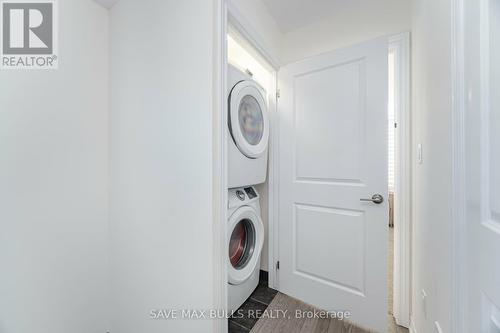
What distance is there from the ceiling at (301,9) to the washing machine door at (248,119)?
2.04 ft

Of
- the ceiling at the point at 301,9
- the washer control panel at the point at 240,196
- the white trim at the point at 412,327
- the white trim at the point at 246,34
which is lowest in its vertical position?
the white trim at the point at 412,327

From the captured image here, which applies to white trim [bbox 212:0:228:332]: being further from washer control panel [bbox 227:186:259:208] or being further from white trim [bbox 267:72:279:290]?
white trim [bbox 267:72:279:290]

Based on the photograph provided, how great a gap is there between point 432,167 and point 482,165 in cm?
43

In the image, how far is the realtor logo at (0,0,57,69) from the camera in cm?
96

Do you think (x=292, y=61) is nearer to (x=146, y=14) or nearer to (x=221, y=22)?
(x=221, y=22)

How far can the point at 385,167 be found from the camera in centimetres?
129

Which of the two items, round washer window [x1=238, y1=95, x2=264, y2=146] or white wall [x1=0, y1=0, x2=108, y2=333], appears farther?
round washer window [x1=238, y1=95, x2=264, y2=146]

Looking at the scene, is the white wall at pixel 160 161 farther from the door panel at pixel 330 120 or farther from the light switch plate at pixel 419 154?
the light switch plate at pixel 419 154

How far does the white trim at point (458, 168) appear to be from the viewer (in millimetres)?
588

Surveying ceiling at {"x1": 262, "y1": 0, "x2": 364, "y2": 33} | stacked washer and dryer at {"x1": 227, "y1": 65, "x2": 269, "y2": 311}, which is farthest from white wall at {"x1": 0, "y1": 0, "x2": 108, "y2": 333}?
ceiling at {"x1": 262, "y1": 0, "x2": 364, "y2": 33}

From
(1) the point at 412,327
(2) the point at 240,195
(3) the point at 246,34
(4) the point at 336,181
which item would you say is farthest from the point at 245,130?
(1) the point at 412,327

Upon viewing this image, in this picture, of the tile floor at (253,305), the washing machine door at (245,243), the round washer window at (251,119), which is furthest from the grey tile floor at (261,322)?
the round washer window at (251,119)

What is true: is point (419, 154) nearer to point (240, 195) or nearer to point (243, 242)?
point (240, 195)

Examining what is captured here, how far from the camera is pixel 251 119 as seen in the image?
Result: 5.12 ft
